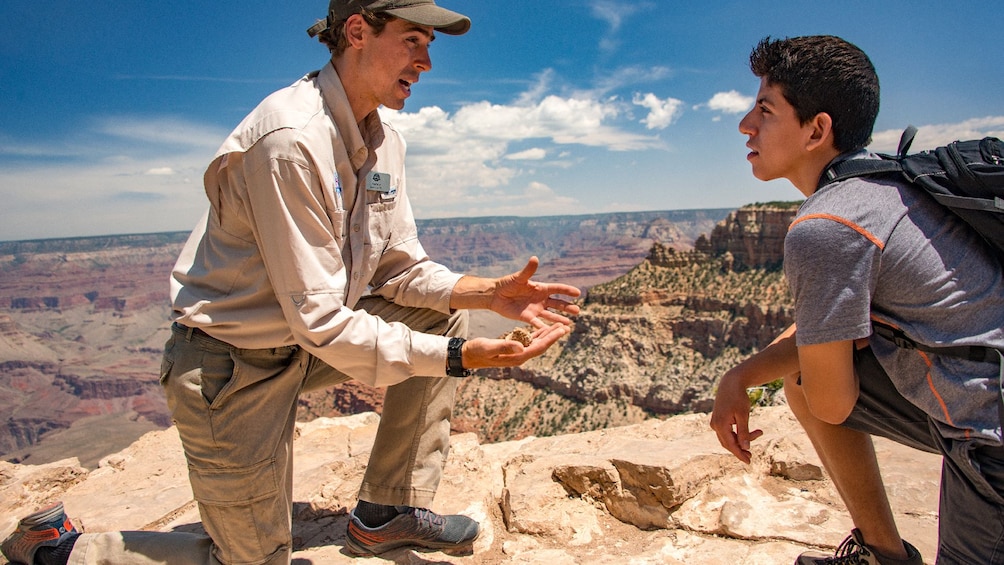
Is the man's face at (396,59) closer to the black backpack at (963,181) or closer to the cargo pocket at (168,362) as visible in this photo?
the cargo pocket at (168,362)

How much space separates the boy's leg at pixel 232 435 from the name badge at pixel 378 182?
0.95 m

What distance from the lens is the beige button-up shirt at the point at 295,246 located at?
2.62 meters

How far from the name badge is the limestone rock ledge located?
2010mm

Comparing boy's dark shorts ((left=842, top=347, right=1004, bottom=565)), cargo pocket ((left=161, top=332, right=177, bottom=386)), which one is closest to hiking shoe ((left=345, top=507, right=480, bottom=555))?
cargo pocket ((left=161, top=332, right=177, bottom=386))

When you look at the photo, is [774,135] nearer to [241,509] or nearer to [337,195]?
[337,195]

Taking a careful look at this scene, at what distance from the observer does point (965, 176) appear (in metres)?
2.00

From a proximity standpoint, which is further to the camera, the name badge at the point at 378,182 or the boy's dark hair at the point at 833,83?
the name badge at the point at 378,182

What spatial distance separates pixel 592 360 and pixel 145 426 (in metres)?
101

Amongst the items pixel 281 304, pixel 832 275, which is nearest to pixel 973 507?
pixel 832 275

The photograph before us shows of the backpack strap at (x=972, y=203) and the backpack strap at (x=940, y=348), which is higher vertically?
the backpack strap at (x=972, y=203)

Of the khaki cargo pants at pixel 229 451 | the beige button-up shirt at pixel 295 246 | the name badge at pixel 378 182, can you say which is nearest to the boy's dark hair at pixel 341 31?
the beige button-up shirt at pixel 295 246

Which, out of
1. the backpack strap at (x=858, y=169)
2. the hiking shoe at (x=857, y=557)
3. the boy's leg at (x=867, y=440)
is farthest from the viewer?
the hiking shoe at (x=857, y=557)

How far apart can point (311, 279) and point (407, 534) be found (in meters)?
1.60

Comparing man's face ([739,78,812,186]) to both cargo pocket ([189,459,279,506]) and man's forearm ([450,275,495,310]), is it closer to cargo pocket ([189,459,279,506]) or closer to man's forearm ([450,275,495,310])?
man's forearm ([450,275,495,310])
